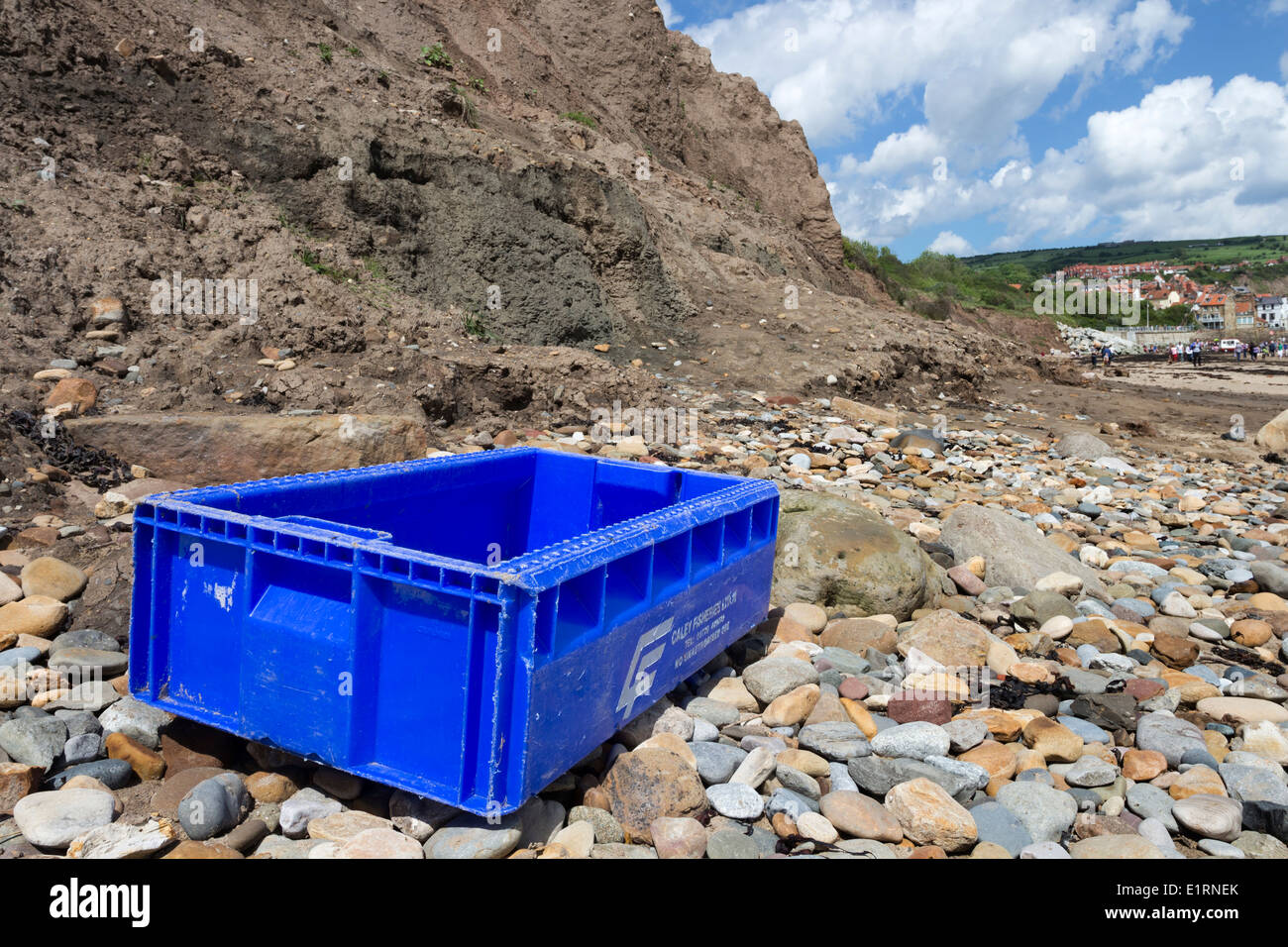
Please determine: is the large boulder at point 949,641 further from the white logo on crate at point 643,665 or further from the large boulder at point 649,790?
the large boulder at point 649,790

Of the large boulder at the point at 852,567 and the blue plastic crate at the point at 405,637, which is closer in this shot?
the blue plastic crate at the point at 405,637

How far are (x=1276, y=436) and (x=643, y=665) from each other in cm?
1315

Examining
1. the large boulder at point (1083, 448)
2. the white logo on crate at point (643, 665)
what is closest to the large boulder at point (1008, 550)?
the white logo on crate at point (643, 665)

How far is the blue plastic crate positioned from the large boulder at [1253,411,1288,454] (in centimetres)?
1248

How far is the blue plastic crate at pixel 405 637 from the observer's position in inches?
95.4

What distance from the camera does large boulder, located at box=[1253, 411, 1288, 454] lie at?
12.3 metres

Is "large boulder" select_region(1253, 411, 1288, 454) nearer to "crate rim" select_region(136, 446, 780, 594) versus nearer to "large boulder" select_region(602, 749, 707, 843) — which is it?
"crate rim" select_region(136, 446, 780, 594)

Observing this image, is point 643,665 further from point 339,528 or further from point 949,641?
point 949,641

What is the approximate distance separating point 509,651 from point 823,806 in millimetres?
1256

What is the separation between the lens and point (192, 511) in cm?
282

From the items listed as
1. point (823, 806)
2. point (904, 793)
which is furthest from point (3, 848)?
point (904, 793)

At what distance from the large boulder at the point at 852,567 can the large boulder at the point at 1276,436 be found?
10.3 metres

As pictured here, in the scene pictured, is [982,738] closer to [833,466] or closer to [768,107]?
[833,466]

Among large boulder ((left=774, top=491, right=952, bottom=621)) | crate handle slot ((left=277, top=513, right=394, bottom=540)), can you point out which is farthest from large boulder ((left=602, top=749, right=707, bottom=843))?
large boulder ((left=774, top=491, right=952, bottom=621))
